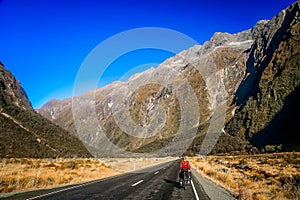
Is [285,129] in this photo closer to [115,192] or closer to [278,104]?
[278,104]

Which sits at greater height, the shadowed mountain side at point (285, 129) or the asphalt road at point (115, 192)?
the shadowed mountain side at point (285, 129)

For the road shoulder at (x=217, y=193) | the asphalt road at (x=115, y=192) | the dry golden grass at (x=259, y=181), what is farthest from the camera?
the dry golden grass at (x=259, y=181)

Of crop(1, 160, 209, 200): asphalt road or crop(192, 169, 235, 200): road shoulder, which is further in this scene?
crop(192, 169, 235, 200): road shoulder

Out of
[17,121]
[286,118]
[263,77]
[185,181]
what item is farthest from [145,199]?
[263,77]

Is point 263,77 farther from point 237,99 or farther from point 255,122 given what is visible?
point 237,99

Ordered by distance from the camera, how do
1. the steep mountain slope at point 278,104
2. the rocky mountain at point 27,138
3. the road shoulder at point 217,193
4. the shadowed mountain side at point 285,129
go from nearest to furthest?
the road shoulder at point 217,193
the rocky mountain at point 27,138
the shadowed mountain side at point 285,129
the steep mountain slope at point 278,104

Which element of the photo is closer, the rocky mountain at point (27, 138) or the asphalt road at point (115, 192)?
the asphalt road at point (115, 192)

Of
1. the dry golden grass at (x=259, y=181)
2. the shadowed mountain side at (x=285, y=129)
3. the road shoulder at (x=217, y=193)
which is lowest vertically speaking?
the dry golden grass at (x=259, y=181)

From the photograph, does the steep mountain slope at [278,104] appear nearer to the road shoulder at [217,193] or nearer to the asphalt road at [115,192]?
the road shoulder at [217,193]

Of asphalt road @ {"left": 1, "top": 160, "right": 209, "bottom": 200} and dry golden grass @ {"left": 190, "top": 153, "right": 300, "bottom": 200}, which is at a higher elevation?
asphalt road @ {"left": 1, "top": 160, "right": 209, "bottom": 200}

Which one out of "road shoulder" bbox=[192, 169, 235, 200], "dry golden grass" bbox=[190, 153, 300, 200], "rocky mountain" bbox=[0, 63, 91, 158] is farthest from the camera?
"rocky mountain" bbox=[0, 63, 91, 158]

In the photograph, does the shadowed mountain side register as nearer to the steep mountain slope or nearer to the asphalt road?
the steep mountain slope

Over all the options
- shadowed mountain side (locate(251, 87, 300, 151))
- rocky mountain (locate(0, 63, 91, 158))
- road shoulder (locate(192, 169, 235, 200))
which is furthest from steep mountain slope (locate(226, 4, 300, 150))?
road shoulder (locate(192, 169, 235, 200))

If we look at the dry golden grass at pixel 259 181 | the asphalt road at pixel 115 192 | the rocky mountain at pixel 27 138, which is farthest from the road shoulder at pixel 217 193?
the rocky mountain at pixel 27 138
